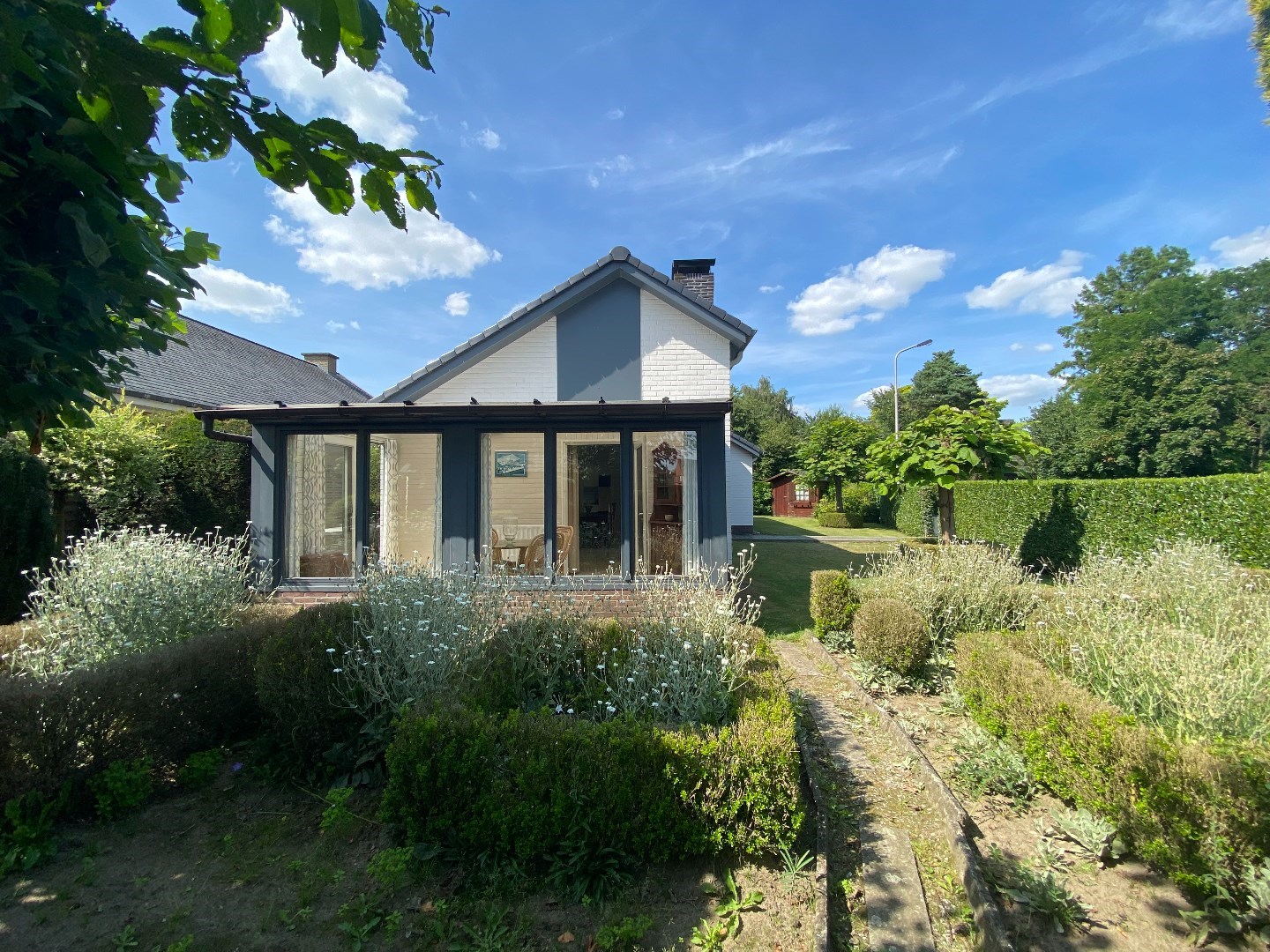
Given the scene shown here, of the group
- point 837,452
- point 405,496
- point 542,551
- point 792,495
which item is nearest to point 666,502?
point 542,551

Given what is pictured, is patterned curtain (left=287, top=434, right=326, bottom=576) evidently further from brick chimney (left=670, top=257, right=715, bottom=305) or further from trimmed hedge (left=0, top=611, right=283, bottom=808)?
brick chimney (left=670, top=257, right=715, bottom=305)

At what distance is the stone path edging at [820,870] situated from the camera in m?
2.51

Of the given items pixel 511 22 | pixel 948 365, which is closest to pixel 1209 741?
pixel 511 22

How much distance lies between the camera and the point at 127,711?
3.59 metres

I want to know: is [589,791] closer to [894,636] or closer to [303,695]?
[303,695]

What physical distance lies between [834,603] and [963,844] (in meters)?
4.25

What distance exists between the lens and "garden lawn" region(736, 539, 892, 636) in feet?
28.6

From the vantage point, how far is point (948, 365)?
40062 millimetres

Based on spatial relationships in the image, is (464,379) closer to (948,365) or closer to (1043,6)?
(1043,6)

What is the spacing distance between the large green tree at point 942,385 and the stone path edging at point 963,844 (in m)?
38.6

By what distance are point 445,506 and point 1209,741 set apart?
8060 millimetres

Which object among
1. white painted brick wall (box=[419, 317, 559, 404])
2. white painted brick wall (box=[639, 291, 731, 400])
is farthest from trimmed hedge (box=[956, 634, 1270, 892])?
white painted brick wall (box=[419, 317, 559, 404])

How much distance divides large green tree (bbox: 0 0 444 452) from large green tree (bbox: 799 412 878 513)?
2784 cm

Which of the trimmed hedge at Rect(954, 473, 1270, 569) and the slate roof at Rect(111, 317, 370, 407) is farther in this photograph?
the slate roof at Rect(111, 317, 370, 407)
